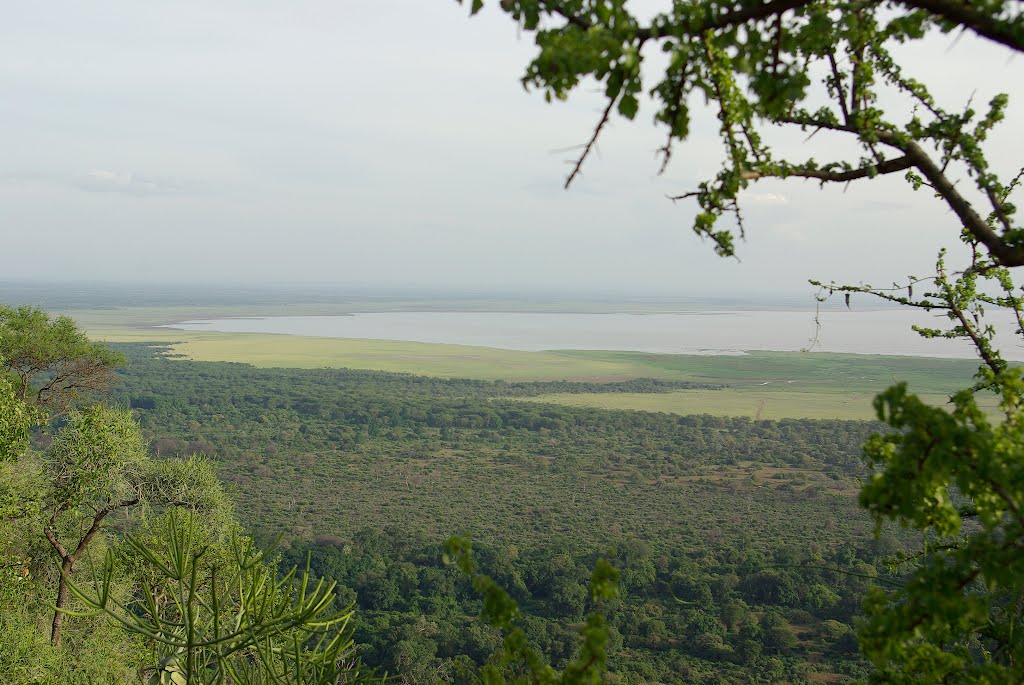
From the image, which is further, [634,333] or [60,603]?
[634,333]

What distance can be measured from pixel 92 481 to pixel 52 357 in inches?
213

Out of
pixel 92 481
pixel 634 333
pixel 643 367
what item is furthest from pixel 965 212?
pixel 634 333

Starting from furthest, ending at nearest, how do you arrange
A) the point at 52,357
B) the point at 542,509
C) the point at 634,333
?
the point at 634,333 → the point at 542,509 → the point at 52,357

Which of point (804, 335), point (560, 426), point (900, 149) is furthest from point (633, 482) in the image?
point (804, 335)

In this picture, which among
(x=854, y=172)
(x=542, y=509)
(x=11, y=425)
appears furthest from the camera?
(x=542, y=509)

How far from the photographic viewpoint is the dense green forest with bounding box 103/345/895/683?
95.7 ft

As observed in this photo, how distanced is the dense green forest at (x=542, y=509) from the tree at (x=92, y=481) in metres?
6.46

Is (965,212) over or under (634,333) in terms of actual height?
under

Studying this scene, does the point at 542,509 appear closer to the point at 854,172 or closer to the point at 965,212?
the point at 854,172

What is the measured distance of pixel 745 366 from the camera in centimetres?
11544

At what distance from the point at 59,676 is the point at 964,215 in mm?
12405

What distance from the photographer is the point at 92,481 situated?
48.4 feet

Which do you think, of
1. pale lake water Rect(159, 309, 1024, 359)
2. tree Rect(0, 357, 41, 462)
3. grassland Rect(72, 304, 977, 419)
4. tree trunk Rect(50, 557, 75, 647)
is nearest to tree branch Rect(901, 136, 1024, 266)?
tree Rect(0, 357, 41, 462)

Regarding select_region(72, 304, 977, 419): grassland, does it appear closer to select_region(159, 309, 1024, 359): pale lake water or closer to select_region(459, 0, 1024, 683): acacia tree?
select_region(159, 309, 1024, 359): pale lake water
